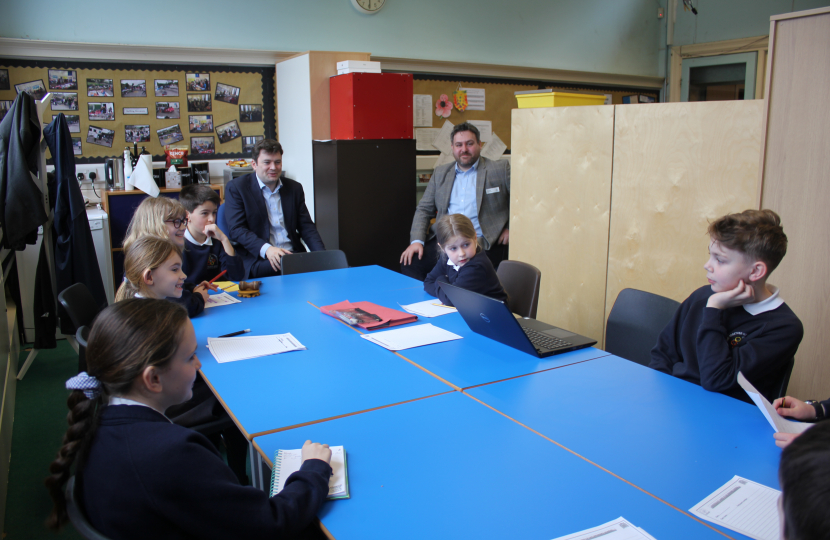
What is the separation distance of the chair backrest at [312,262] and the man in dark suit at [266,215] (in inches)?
8.1

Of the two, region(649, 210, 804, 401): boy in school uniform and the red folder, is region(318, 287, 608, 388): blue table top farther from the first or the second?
region(649, 210, 804, 401): boy in school uniform

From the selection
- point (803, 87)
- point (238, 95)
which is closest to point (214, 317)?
point (803, 87)

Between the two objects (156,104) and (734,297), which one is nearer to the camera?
(734,297)

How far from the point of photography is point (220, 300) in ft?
9.25

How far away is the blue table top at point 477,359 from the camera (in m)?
1.87

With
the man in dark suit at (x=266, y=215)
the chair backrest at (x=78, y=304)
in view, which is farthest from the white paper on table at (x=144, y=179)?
the chair backrest at (x=78, y=304)

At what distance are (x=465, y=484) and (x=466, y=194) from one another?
133 inches

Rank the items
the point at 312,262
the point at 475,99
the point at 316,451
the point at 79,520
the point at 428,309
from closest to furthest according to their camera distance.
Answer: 1. the point at 79,520
2. the point at 316,451
3. the point at 428,309
4. the point at 312,262
5. the point at 475,99

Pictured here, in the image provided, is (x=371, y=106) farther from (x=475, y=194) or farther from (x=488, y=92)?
(x=488, y=92)

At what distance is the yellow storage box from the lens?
12.3 feet

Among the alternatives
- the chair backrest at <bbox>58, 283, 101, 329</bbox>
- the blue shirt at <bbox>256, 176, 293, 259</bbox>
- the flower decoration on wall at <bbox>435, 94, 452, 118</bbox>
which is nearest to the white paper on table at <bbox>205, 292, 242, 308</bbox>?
the chair backrest at <bbox>58, 283, 101, 329</bbox>

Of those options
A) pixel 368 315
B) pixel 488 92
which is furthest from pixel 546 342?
pixel 488 92

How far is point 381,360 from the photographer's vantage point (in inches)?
78.9

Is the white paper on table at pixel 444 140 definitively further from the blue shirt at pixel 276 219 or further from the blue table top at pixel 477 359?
the blue table top at pixel 477 359
